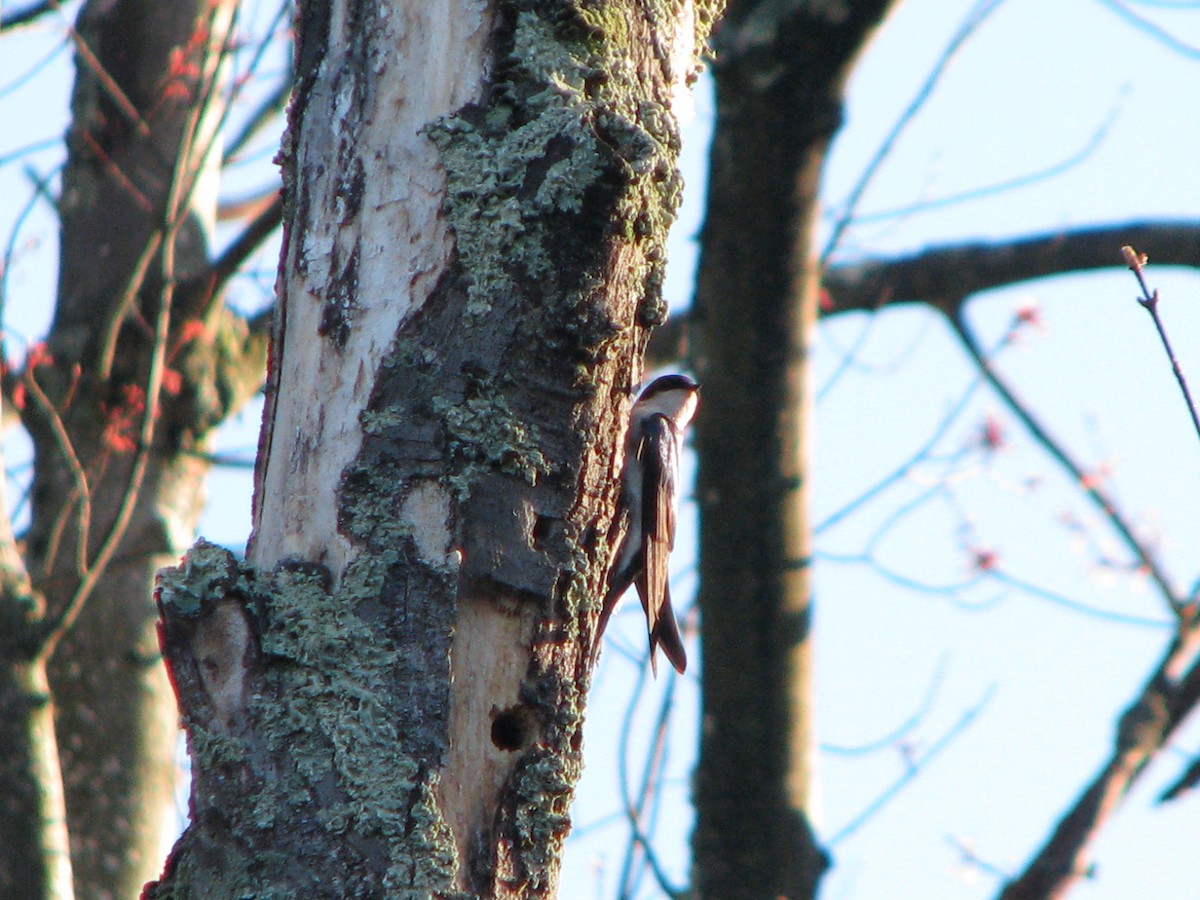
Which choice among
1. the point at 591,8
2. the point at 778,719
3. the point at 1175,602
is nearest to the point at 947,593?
the point at 1175,602

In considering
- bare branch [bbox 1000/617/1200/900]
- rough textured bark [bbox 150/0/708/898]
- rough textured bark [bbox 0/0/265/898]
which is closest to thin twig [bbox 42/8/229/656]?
rough textured bark [bbox 0/0/265/898]

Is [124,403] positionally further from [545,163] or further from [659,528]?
[545,163]

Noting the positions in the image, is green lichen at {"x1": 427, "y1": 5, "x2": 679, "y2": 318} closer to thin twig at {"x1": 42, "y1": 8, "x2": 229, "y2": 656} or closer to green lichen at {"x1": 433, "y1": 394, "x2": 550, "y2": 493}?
green lichen at {"x1": 433, "y1": 394, "x2": 550, "y2": 493}

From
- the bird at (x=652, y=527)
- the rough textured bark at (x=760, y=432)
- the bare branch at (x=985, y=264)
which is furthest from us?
the bare branch at (x=985, y=264)

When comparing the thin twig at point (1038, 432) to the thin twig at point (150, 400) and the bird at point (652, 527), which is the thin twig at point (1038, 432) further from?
the thin twig at point (150, 400)

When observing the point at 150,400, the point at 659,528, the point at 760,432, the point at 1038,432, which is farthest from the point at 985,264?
the point at 150,400

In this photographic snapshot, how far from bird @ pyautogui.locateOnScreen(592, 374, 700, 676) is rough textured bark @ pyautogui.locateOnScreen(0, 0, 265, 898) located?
1.27m

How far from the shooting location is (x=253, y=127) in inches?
193

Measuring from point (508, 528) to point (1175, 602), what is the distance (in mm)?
2514

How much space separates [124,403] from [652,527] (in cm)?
193

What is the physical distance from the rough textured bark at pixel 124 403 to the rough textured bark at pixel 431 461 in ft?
5.80

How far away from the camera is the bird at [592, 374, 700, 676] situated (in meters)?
3.05

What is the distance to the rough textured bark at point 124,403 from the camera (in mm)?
3641

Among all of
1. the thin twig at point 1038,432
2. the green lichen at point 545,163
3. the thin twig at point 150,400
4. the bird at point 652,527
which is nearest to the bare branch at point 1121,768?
the thin twig at point 1038,432
